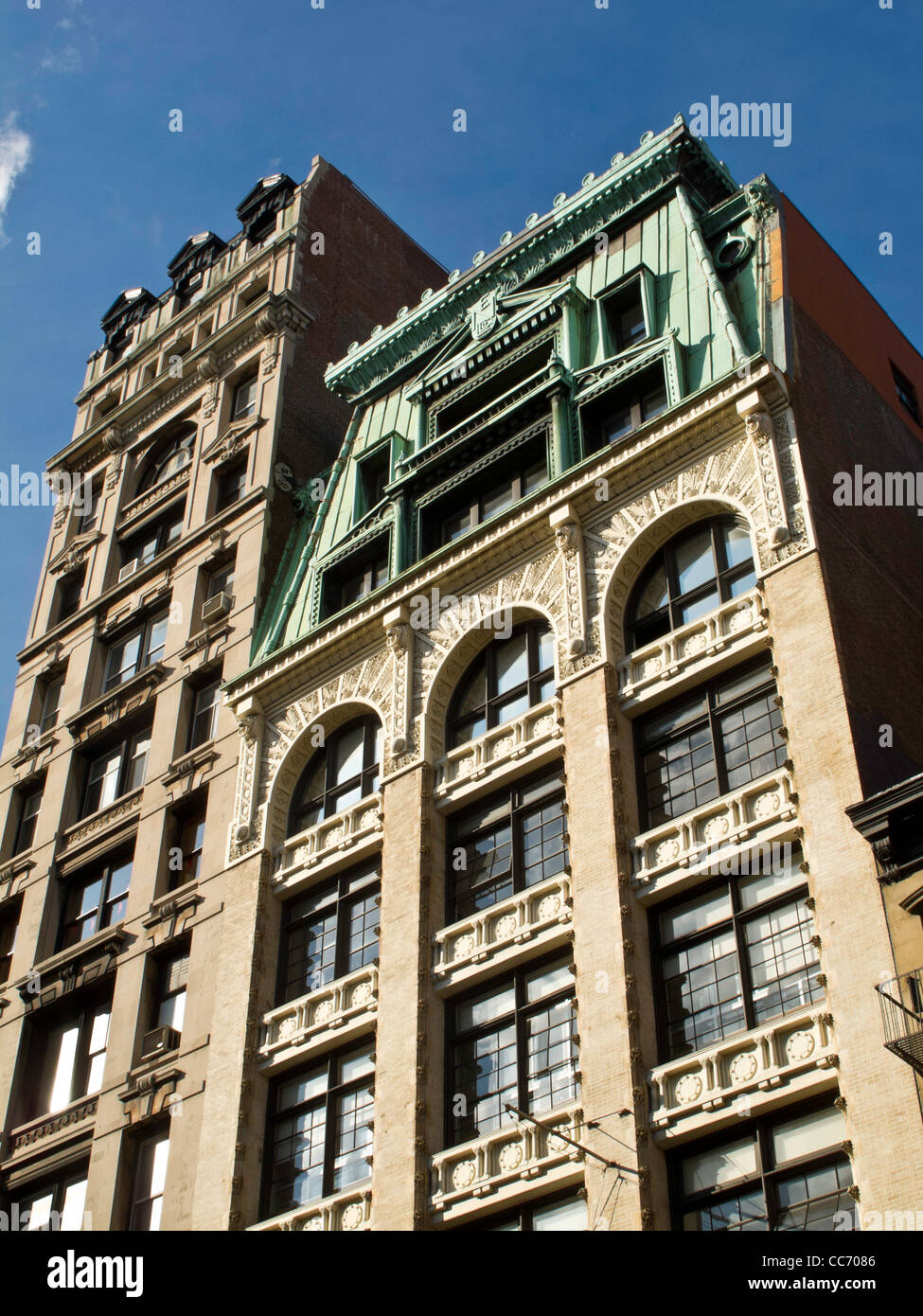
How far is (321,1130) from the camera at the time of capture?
29.4 metres

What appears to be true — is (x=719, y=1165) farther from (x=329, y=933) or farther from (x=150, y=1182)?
(x=150, y=1182)

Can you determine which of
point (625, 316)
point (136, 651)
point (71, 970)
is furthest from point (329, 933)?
point (625, 316)

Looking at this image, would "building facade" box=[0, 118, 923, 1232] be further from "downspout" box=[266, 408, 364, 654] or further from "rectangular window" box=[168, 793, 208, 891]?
"rectangular window" box=[168, 793, 208, 891]

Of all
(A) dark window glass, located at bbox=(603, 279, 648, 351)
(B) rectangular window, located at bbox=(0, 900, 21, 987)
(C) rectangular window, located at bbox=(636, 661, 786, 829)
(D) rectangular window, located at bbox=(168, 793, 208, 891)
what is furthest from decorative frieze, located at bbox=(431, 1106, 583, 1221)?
(B) rectangular window, located at bbox=(0, 900, 21, 987)

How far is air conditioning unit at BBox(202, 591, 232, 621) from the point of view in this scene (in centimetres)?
4172

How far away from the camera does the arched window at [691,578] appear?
2966 cm

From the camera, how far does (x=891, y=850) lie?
23.0 metres

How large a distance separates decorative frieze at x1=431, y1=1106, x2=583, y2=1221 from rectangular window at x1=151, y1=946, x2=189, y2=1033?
34.1ft

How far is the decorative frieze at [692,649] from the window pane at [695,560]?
48.8 inches

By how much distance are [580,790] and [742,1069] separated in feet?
21.2

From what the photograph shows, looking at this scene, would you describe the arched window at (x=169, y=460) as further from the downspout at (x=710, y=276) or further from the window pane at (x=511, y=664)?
the window pane at (x=511, y=664)

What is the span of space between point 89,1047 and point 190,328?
1012 inches
